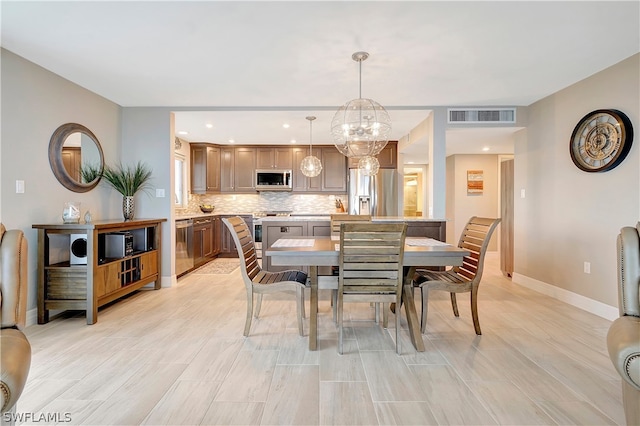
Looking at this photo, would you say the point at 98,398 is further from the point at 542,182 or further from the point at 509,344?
the point at 542,182

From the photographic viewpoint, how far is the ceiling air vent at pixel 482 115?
13.0 ft

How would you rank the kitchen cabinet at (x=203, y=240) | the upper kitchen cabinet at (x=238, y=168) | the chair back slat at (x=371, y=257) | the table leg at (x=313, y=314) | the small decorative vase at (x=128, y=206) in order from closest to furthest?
the chair back slat at (x=371, y=257)
the table leg at (x=313, y=314)
the small decorative vase at (x=128, y=206)
the kitchen cabinet at (x=203, y=240)
the upper kitchen cabinet at (x=238, y=168)

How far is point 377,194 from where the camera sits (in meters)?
5.78

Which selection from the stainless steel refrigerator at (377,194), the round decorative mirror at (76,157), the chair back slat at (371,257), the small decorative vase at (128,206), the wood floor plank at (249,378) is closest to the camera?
the wood floor plank at (249,378)

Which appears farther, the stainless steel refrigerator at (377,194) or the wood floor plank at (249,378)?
the stainless steel refrigerator at (377,194)

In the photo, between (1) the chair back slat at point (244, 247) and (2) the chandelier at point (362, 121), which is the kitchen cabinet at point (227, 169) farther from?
(2) the chandelier at point (362, 121)

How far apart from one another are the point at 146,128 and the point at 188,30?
7.22 ft

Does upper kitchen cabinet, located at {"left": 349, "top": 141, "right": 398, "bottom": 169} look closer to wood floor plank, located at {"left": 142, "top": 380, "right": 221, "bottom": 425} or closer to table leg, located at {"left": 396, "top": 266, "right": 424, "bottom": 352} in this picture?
table leg, located at {"left": 396, "top": 266, "right": 424, "bottom": 352}

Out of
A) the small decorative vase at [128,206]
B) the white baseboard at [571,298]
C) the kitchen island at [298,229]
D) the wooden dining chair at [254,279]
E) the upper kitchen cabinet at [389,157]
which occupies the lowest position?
the white baseboard at [571,298]

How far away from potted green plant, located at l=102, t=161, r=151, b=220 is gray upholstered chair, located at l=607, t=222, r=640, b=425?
4279 millimetres

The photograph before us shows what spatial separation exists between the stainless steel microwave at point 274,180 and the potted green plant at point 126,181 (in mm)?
2536

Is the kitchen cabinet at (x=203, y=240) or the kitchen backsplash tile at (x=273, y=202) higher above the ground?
the kitchen backsplash tile at (x=273, y=202)

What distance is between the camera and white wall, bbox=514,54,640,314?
2.74 meters

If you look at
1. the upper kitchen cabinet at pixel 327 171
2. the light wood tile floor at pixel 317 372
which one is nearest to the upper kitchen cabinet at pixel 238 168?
the upper kitchen cabinet at pixel 327 171
